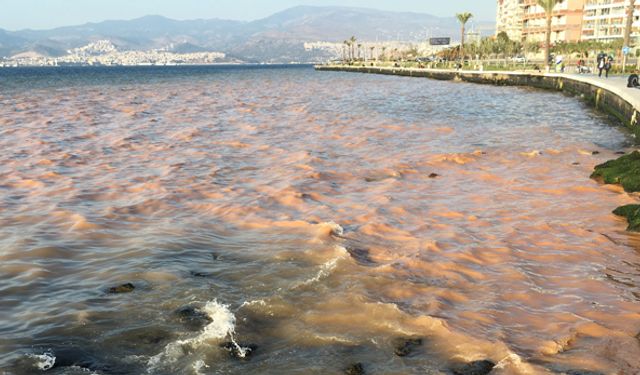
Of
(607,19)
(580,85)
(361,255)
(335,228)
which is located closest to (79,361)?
(361,255)

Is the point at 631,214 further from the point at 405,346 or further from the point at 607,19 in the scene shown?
the point at 607,19

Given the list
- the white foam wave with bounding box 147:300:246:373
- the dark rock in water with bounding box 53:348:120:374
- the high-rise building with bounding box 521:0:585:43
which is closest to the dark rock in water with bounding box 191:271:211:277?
the white foam wave with bounding box 147:300:246:373

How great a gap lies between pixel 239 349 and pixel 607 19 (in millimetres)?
143553

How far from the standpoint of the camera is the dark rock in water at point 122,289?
9.29 meters

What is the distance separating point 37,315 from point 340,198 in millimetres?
8754

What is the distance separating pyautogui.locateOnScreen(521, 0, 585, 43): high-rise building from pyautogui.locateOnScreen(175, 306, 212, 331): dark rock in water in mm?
143470

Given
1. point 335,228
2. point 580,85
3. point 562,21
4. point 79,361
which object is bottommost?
point 79,361

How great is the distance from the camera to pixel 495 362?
7.12m

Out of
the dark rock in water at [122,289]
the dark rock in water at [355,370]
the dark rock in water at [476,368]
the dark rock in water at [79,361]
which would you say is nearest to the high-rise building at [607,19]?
the dark rock in water at [476,368]

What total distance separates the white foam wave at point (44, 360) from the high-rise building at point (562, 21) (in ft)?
477

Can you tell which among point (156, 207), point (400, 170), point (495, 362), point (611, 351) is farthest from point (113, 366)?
point (400, 170)

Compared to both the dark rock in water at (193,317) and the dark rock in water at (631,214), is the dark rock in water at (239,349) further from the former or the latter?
the dark rock in water at (631,214)

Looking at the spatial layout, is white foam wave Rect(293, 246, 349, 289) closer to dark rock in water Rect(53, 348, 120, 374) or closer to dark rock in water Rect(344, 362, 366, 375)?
dark rock in water Rect(344, 362, 366, 375)

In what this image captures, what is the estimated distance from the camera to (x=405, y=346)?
7543 mm
